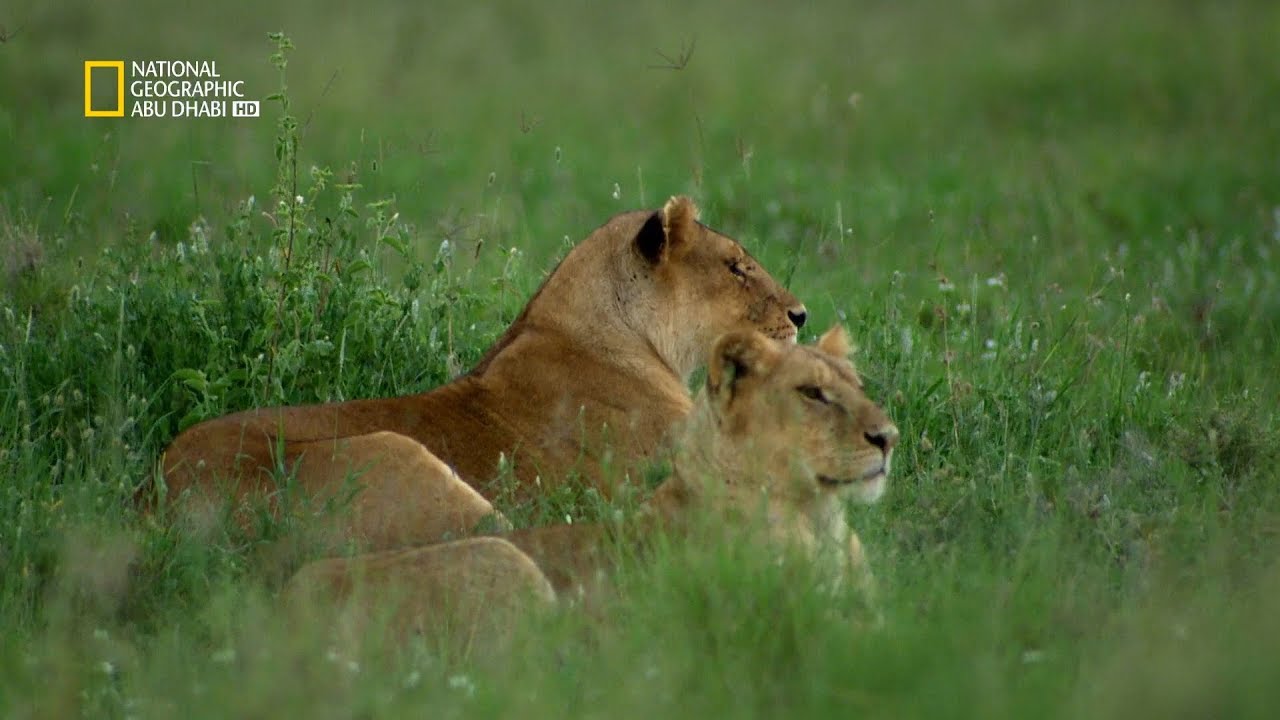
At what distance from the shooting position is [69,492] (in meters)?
5.80

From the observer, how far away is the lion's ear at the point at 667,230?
6.94 meters

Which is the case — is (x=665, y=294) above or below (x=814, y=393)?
below

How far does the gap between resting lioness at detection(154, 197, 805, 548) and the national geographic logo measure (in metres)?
7.03

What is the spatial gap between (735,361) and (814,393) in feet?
0.80

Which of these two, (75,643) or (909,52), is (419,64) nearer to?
(909,52)

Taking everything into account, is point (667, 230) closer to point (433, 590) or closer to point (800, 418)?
point (800, 418)

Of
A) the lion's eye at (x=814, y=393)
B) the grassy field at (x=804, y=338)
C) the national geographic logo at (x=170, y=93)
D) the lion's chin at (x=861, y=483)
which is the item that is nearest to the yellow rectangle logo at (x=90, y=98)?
the national geographic logo at (x=170, y=93)

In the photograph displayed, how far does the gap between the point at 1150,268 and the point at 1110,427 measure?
2.67m

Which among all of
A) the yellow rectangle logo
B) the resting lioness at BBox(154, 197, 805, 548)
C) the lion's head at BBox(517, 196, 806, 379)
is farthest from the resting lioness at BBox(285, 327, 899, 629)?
the yellow rectangle logo

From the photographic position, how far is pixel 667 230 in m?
6.98

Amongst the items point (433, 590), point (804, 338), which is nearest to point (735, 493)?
point (433, 590)

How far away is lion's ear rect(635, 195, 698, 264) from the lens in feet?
22.8

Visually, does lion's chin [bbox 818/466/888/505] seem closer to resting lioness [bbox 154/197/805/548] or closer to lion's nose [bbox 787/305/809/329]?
resting lioness [bbox 154/197/805/548]

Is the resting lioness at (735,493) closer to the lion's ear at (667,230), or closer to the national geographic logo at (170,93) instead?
the lion's ear at (667,230)
